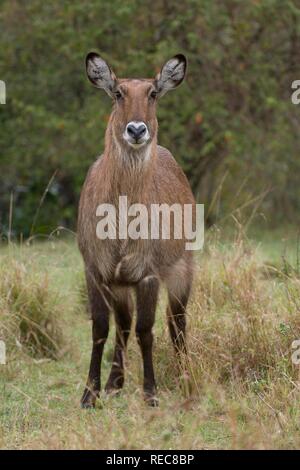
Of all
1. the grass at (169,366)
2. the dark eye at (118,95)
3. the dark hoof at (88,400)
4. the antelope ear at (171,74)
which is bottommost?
the dark hoof at (88,400)

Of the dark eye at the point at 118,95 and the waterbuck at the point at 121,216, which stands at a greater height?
the dark eye at the point at 118,95

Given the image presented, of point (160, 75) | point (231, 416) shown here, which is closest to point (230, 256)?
point (160, 75)

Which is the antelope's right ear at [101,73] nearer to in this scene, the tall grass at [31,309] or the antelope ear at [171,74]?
the antelope ear at [171,74]

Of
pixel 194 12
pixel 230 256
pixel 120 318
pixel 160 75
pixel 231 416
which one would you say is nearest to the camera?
pixel 231 416

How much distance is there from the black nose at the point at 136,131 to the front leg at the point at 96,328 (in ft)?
2.83

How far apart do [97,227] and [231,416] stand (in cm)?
191

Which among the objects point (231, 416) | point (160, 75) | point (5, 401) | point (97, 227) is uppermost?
point (160, 75)

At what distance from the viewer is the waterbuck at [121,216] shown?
5.82m

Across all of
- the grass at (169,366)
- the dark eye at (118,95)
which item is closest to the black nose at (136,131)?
the dark eye at (118,95)

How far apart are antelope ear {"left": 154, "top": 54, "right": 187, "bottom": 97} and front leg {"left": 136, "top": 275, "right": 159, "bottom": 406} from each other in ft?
3.65

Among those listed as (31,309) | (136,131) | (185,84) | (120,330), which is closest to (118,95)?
(136,131)

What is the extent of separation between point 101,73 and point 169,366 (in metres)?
1.75
